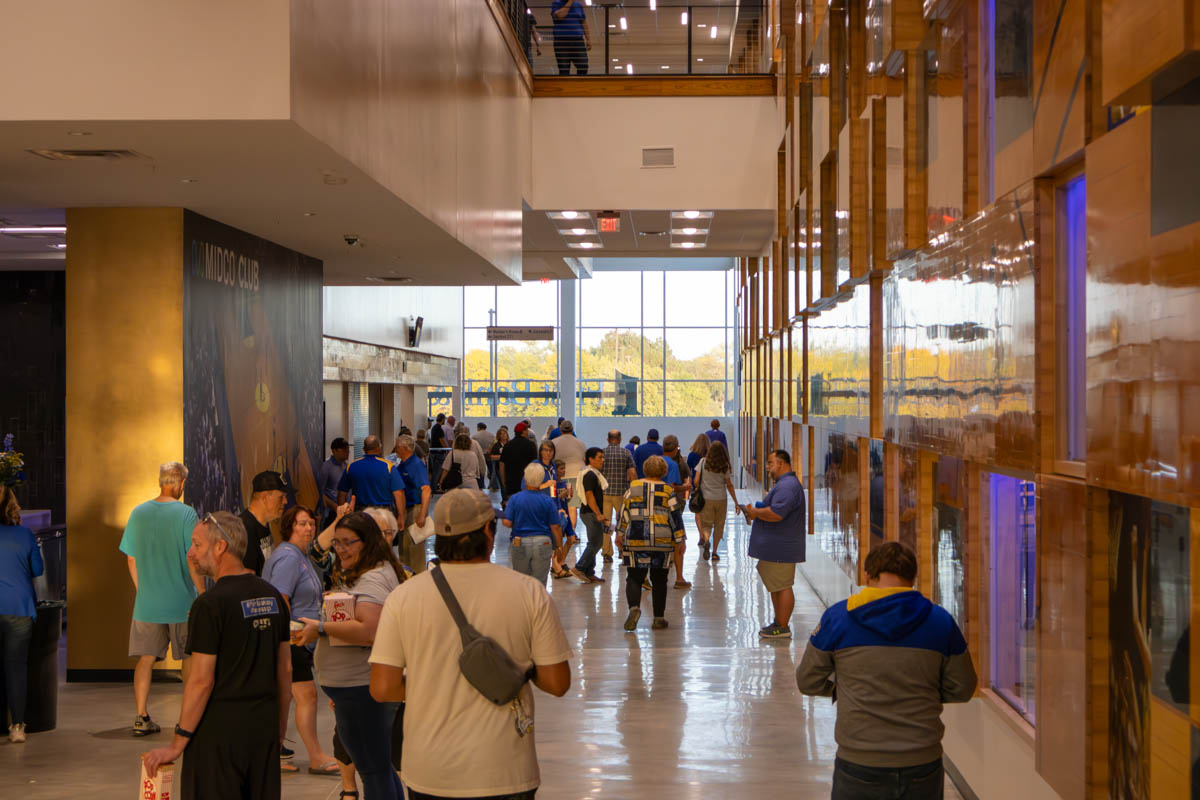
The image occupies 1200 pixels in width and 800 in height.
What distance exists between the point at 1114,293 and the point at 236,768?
11.2ft

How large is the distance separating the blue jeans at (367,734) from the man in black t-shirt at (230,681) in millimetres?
673

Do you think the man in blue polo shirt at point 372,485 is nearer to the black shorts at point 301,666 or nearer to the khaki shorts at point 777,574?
the khaki shorts at point 777,574

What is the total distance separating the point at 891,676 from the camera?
424cm

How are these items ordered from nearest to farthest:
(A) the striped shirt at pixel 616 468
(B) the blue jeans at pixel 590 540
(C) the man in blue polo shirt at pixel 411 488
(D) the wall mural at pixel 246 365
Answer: (D) the wall mural at pixel 246 365, (C) the man in blue polo shirt at pixel 411 488, (B) the blue jeans at pixel 590 540, (A) the striped shirt at pixel 616 468

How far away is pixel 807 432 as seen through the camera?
543 inches

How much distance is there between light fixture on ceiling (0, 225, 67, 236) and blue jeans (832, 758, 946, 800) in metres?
8.35

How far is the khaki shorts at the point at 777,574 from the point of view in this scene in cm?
1083

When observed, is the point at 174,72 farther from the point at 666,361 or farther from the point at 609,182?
the point at 666,361

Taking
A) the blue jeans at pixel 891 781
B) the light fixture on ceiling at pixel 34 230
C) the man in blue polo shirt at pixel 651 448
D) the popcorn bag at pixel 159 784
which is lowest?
the blue jeans at pixel 891 781

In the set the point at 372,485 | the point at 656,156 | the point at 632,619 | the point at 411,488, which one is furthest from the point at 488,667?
the point at 656,156

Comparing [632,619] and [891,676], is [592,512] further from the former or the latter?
[891,676]

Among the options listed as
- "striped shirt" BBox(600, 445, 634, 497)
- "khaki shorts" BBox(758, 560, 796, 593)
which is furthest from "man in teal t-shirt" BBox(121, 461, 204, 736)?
"striped shirt" BBox(600, 445, 634, 497)

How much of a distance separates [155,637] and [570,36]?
37.8 feet

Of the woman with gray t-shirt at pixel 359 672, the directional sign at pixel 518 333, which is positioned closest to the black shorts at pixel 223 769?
the woman with gray t-shirt at pixel 359 672
